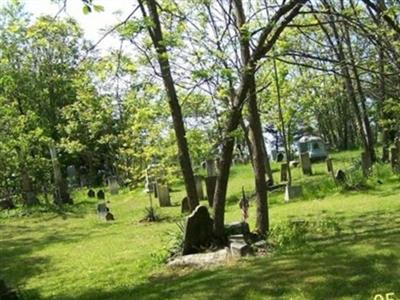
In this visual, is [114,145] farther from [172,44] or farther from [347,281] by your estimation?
[347,281]

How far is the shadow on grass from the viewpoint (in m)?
6.98

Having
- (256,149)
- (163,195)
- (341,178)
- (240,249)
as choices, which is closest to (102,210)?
(163,195)

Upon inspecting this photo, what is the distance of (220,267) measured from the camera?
369 inches

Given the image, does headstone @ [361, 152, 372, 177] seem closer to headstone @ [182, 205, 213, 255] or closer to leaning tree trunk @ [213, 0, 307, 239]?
leaning tree trunk @ [213, 0, 307, 239]

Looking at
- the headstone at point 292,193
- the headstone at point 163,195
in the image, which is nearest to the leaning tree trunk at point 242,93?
the headstone at point 292,193

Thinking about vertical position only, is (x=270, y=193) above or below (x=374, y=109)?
below

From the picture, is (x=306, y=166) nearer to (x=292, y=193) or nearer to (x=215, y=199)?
(x=292, y=193)

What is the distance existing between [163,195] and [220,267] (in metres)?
12.7

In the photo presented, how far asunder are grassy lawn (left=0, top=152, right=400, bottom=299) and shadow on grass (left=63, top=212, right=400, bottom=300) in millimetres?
13

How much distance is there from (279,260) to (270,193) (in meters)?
11.9

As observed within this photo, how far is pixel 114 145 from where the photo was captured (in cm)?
4278

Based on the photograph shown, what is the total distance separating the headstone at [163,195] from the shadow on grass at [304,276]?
11727mm

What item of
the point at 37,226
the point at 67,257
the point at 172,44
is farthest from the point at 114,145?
the point at 172,44

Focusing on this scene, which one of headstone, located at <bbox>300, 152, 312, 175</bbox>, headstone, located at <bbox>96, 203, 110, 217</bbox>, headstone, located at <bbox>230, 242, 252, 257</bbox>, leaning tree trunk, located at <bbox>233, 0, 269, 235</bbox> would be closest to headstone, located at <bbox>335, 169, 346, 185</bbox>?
headstone, located at <bbox>300, 152, 312, 175</bbox>
